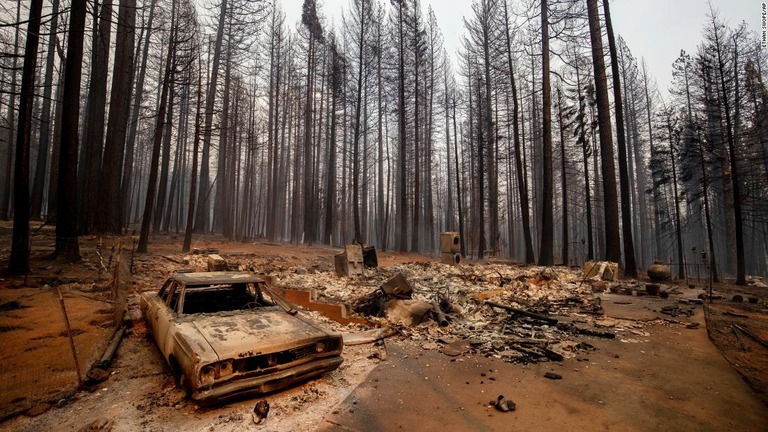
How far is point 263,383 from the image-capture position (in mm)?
3359

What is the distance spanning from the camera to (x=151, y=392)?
12.0 ft

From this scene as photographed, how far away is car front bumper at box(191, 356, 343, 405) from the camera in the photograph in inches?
121

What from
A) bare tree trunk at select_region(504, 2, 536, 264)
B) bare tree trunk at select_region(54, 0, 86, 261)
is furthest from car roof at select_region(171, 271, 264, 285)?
bare tree trunk at select_region(504, 2, 536, 264)

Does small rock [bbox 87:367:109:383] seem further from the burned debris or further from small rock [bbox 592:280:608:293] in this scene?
small rock [bbox 592:280:608:293]

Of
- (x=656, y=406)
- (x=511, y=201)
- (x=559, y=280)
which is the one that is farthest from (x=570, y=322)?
(x=511, y=201)

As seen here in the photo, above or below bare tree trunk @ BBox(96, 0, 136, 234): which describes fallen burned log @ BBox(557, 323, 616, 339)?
below

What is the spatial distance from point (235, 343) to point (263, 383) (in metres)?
0.50

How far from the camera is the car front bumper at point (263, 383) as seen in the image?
3080mm

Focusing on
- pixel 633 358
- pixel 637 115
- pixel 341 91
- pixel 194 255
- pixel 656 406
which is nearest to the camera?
pixel 656 406

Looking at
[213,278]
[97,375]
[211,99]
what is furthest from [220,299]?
[211,99]

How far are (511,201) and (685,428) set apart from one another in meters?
36.8

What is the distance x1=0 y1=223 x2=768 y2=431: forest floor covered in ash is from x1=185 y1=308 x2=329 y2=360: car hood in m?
0.56

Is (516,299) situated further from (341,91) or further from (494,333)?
(341,91)

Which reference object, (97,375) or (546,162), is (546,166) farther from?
(97,375)
